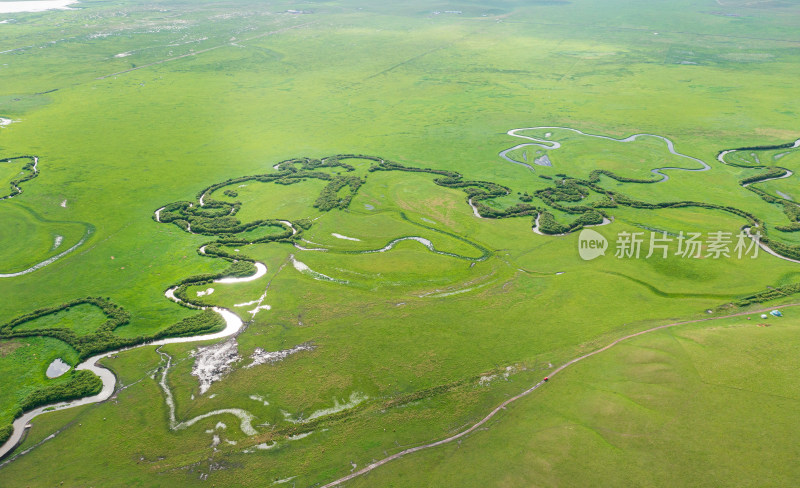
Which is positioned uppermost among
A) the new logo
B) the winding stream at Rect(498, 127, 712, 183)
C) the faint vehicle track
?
the winding stream at Rect(498, 127, 712, 183)

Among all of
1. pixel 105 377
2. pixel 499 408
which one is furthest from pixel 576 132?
pixel 105 377

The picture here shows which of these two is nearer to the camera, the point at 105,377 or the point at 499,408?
the point at 499,408

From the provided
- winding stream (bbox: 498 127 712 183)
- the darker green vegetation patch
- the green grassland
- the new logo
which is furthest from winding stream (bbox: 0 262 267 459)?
winding stream (bbox: 498 127 712 183)

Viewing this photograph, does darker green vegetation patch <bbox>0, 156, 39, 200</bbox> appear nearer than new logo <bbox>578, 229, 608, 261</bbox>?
No

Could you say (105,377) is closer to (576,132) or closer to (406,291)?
(406,291)

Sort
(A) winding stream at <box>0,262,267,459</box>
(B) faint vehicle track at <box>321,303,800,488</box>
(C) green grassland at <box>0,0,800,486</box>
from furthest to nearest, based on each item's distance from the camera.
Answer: (A) winding stream at <box>0,262,267,459</box>
(C) green grassland at <box>0,0,800,486</box>
(B) faint vehicle track at <box>321,303,800,488</box>

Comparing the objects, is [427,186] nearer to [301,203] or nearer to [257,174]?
[301,203]

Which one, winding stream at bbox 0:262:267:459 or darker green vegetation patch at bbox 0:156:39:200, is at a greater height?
darker green vegetation patch at bbox 0:156:39:200

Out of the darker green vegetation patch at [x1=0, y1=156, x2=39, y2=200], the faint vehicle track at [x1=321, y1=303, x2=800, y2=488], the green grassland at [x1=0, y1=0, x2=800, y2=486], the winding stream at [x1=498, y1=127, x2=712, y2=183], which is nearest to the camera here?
the faint vehicle track at [x1=321, y1=303, x2=800, y2=488]

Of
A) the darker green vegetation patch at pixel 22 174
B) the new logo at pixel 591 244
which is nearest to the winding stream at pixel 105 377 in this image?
the new logo at pixel 591 244

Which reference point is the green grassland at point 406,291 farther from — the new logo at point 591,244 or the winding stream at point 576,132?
the winding stream at point 576,132

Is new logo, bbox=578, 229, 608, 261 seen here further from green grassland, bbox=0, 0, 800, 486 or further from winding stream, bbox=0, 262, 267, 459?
winding stream, bbox=0, 262, 267, 459
